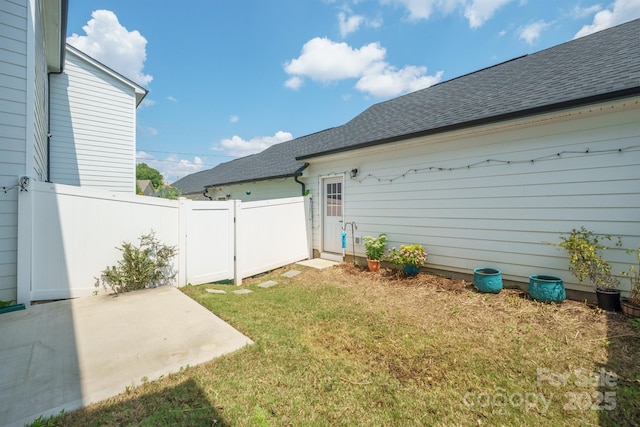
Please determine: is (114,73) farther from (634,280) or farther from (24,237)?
(634,280)

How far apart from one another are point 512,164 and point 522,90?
1.68 meters

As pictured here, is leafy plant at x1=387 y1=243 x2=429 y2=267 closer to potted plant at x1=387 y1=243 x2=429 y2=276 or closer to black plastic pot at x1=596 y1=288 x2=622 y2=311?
potted plant at x1=387 y1=243 x2=429 y2=276

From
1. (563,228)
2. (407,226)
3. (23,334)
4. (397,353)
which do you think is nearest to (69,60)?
(23,334)

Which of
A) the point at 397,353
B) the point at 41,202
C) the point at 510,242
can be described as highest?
the point at 41,202

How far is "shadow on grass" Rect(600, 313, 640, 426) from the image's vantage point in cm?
198

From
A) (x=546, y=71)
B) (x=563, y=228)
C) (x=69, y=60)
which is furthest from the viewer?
(x=69, y=60)

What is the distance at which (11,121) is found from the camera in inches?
146

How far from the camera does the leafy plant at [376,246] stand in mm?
6398

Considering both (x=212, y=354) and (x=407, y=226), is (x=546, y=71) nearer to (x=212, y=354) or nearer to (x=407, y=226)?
(x=407, y=226)

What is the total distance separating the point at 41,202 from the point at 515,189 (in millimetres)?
7488

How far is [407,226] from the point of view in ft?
20.5

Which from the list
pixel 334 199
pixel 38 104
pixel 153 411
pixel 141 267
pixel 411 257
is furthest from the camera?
pixel 334 199

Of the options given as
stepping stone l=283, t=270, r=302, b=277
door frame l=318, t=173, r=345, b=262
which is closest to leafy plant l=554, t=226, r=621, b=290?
door frame l=318, t=173, r=345, b=262

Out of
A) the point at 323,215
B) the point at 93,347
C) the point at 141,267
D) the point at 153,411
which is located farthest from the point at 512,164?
the point at 141,267
